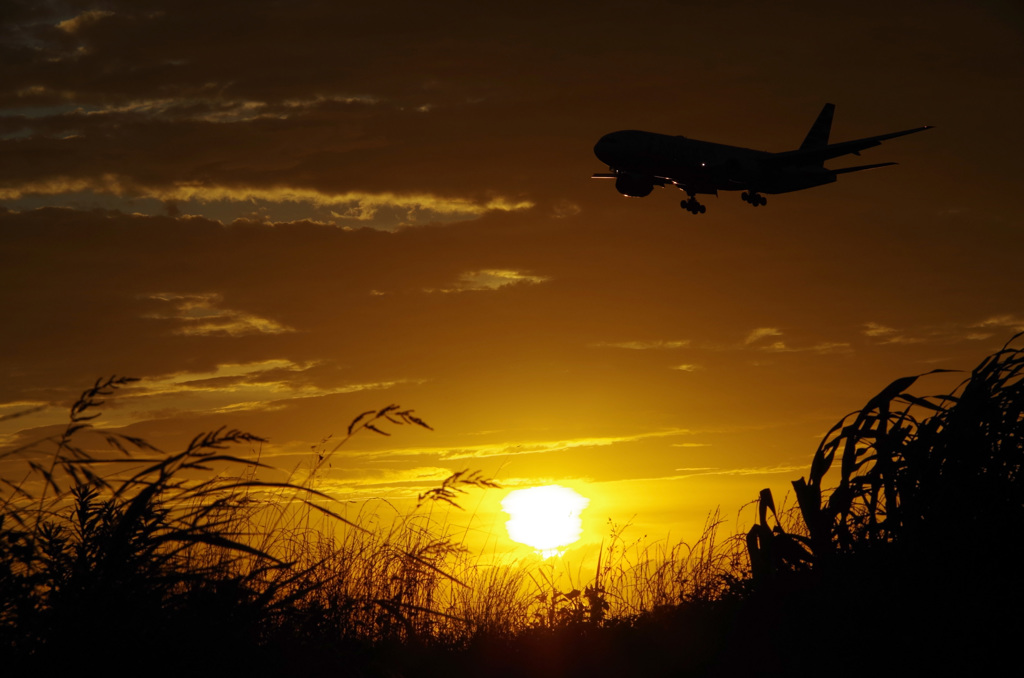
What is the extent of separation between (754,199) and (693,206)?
3.59 meters

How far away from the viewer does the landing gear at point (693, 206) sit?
3841 centimetres

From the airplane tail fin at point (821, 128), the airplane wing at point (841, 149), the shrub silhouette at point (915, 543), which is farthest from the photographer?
the airplane tail fin at point (821, 128)

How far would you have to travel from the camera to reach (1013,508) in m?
4.95

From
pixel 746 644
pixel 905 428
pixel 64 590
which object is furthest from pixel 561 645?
pixel 64 590

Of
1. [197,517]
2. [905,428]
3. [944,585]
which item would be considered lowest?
[944,585]

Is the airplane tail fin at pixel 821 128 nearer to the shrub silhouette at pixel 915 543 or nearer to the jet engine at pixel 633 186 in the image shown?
the jet engine at pixel 633 186

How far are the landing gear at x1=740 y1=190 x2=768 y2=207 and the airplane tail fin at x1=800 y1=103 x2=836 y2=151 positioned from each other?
96.7 ft

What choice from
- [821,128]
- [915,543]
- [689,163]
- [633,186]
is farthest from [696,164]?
[915,543]

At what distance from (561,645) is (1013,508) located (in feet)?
9.09

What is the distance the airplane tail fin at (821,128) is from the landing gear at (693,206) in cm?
3230

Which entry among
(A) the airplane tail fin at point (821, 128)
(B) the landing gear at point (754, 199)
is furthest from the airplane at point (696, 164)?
(A) the airplane tail fin at point (821, 128)

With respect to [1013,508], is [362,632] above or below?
below

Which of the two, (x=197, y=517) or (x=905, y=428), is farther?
(x=905, y=428)

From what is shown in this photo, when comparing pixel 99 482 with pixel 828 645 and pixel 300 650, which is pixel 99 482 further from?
pixel 828 645
